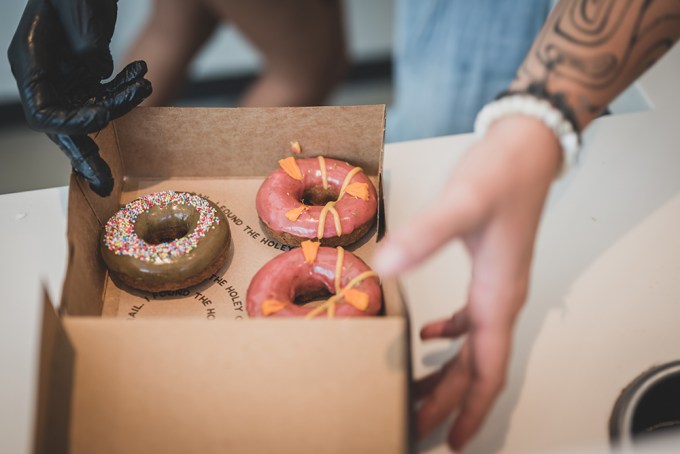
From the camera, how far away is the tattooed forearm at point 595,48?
3.00ft

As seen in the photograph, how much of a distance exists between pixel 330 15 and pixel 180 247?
1.26 metres

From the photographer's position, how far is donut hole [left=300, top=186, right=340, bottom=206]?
137cm

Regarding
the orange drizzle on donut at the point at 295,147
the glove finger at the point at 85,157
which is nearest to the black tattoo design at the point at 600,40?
the orange drizzle on donut at the point at 295,147

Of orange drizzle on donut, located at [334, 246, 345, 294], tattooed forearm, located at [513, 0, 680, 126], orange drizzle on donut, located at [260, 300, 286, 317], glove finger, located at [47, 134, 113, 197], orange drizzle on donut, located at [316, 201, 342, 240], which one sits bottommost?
orange drizzle on donut, located at [260, 300, 286, 317]

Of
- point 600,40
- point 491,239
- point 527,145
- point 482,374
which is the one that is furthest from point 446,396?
point 600,40

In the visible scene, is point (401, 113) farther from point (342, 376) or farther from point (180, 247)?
point (342, 376)

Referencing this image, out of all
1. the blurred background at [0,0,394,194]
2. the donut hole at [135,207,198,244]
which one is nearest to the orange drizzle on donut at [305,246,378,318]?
the donut hole at [135,207,198,244]

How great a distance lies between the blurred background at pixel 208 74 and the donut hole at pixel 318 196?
1.31 m

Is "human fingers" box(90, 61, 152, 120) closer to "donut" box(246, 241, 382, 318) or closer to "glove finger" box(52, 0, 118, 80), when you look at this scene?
"glove finger" box(52, 0, 118, 80)

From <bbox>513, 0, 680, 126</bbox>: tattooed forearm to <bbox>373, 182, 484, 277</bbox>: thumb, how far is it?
12.9 inches

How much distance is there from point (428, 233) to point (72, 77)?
2.84 feet

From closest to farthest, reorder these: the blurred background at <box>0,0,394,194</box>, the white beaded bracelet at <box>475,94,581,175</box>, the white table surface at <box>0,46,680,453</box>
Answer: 1. the white beaded bracelet at <box>475,94,581,175</box>
2. the white table surface at <box>0,46,680,453</box>
3. the blurred background at <box>0,0,394,194</box>

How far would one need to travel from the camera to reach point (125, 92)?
1.14 meters

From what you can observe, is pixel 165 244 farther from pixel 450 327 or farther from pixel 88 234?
pixel 450 327
